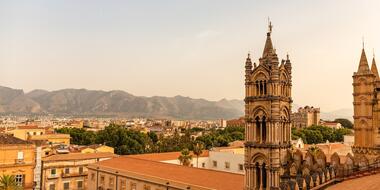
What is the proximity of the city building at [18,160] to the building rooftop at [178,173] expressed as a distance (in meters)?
8.84

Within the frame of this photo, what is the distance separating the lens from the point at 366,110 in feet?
116

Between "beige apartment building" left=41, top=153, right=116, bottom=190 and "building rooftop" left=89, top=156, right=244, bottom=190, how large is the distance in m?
5.79

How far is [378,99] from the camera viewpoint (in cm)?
3522

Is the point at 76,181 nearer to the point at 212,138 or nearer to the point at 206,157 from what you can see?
the point at 206,157

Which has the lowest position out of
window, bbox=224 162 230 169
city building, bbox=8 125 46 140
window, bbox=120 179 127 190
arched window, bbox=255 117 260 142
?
window, bbox=120 179 127 190

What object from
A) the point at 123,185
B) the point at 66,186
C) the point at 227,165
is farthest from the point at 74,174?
the point at 227,165

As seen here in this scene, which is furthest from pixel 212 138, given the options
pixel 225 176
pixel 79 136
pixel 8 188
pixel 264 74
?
pixel 264 74

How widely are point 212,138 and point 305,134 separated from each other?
1349 inches

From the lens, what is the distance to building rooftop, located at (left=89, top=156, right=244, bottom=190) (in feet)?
124

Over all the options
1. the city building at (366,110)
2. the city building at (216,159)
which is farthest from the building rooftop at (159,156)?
the city building at (366,110)

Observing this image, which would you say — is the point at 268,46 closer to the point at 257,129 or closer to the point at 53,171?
the point at 257,129

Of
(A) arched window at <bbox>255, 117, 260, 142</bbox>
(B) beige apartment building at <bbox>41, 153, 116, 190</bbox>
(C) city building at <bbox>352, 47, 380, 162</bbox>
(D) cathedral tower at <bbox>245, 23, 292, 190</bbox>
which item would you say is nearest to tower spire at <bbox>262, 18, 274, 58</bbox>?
(D) cathedral tower at <bbox>245, 23, 292, 190</bbox>

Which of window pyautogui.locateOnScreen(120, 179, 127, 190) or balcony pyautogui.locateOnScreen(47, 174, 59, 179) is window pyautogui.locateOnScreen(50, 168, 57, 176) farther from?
window pyautogui.locateOnScreen(120, 179, 127, 190)

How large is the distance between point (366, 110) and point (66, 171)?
45.4 m
